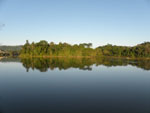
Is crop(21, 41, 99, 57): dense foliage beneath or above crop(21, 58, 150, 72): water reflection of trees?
above

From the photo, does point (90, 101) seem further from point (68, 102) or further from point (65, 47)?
point (65, 47)

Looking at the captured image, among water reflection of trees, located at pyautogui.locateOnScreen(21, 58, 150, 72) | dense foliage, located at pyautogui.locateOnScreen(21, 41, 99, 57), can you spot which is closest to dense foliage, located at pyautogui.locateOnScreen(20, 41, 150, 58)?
dense foliage, located at pyautogui.locateOnScreen(21, 41, 99, 57)

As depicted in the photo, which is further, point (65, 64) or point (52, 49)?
point (52, 49)

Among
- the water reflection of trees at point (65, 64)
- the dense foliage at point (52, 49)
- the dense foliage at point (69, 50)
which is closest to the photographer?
the water reflection of trees at point (65, 64)

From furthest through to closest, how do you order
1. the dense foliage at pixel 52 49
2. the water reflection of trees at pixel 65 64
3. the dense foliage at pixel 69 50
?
the dense foliage at pixel 52 49
the dense foliage at pixel 69 50
the water reflection of trees at pixel 65 64

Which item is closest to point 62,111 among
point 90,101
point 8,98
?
point 90,101

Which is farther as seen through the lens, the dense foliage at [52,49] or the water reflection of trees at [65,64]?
the dense foliage at [52,49]

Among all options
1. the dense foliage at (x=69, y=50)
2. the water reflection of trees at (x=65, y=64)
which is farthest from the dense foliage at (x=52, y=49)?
the water reflection of trees at (x=65, y=64)

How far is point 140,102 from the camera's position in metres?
9.36

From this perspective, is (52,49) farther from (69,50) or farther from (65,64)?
(65,64)

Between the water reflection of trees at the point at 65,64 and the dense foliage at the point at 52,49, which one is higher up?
the dense foliage at the point at 52,49

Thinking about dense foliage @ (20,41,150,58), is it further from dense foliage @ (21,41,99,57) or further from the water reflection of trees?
the water reflection of trees

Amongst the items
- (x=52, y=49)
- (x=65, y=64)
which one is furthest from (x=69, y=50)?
(x=65, y=64)

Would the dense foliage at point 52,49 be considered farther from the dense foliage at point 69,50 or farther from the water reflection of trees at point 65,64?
the water reflection of trees at point 65,64
